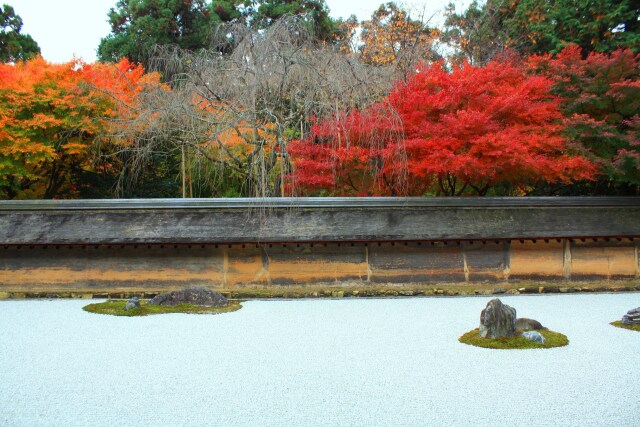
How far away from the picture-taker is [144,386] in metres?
5.06

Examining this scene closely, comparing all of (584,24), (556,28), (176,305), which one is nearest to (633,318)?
(176,305)

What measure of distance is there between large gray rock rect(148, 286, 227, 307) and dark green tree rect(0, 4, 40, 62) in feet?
56.8

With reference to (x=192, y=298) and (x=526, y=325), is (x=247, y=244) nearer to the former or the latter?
(x=192, y=298)

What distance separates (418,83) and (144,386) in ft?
27.2

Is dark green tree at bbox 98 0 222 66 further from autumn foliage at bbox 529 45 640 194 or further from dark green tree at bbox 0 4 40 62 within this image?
autumn foliage at bbox 529 45 640 194

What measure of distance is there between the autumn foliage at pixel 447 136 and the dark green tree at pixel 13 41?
16.1m

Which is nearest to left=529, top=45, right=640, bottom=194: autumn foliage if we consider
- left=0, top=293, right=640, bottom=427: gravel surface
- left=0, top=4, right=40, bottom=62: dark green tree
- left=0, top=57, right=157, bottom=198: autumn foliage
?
left=0, top=293, right=640, bottom=427: gravel surface

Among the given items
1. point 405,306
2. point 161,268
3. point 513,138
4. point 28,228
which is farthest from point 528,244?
point 28,228

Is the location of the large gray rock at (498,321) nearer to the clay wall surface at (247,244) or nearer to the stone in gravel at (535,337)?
the stone in gravel at (535,337)

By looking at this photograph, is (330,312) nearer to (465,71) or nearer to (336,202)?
(336,202)

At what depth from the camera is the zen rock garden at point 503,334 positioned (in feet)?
21.4

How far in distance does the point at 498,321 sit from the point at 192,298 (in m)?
4.72

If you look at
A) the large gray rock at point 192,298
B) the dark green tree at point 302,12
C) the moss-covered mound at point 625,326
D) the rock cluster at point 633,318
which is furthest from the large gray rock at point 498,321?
the dark green tree at point 302,12

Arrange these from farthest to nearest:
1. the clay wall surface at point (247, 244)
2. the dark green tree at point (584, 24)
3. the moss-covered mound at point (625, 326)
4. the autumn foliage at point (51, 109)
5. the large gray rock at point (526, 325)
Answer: the dark green tree at point (584, 24)
the autumn foliage at point (51, 109)
the clay wall surface at point (247, 244)
the moss-covered mound at point (625, 326)
the large gray rock at point (526, 325)
